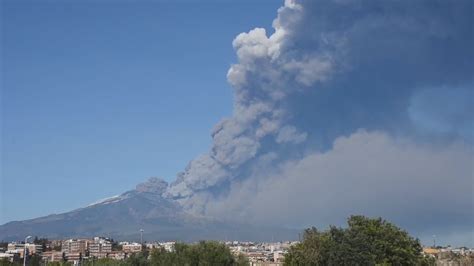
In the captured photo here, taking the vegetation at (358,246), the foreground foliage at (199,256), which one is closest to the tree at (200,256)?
the foreground foliage at (199,256)

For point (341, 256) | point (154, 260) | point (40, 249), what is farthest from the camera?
point (40, 249)

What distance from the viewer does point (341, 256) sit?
192 ft

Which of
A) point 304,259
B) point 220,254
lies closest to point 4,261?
point 220,254

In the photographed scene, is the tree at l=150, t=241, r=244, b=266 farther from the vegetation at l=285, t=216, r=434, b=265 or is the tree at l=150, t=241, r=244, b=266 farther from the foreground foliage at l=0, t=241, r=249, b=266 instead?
the vegetation at l=285, t=216, r=434, b=265

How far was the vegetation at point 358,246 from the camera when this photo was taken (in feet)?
193

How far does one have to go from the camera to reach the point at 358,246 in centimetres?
6038

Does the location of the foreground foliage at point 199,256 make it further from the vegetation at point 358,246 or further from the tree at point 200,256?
→ the vegetation at point 358,246

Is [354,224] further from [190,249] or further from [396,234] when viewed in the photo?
[190,249]

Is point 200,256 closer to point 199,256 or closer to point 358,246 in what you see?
point 199,256

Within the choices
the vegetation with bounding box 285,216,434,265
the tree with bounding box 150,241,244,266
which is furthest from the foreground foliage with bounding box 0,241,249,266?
the vegetation with bounding box 285,216,434,265

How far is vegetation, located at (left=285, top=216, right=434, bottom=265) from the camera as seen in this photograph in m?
58.7

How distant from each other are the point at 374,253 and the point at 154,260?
72.7ft

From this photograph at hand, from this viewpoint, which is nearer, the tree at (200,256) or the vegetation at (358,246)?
the vegetation at (358,246)

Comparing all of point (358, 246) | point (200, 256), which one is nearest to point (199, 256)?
point (200, 256)
